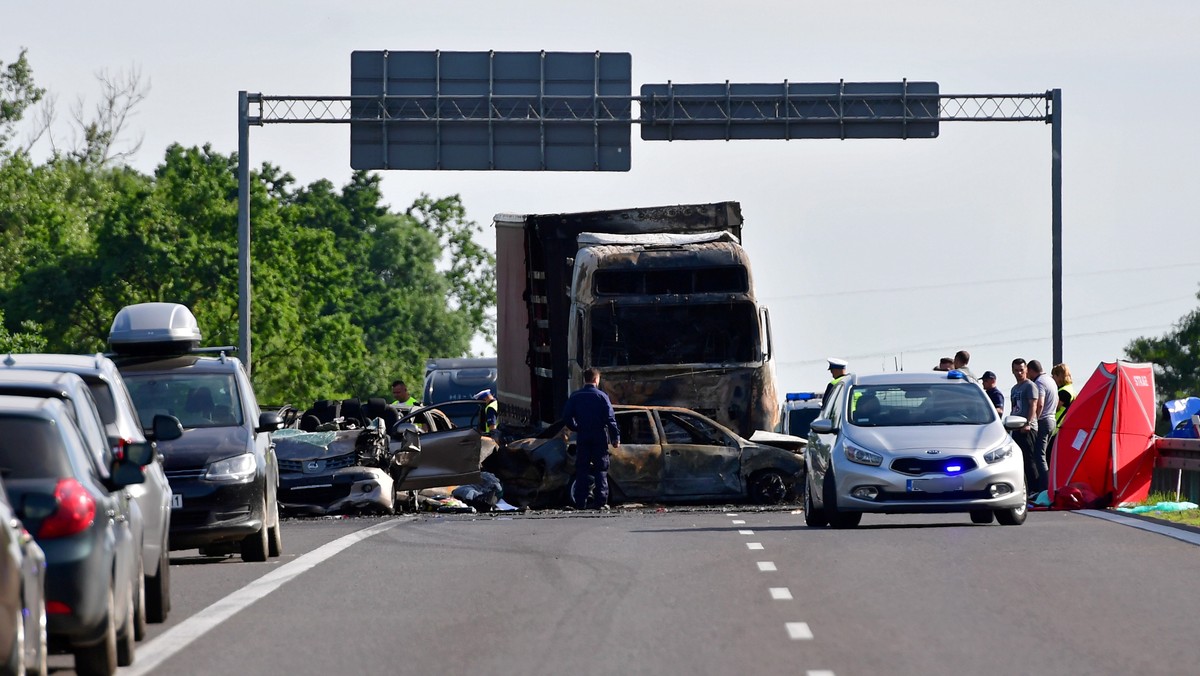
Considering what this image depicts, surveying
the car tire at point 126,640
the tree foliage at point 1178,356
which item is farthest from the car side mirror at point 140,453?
the tree foliage at point 1178,356

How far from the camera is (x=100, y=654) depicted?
10164mm

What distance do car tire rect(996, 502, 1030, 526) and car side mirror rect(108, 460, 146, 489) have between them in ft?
40.7

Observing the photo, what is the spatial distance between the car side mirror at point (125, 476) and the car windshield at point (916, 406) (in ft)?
41.0

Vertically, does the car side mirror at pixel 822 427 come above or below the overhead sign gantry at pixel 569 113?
below

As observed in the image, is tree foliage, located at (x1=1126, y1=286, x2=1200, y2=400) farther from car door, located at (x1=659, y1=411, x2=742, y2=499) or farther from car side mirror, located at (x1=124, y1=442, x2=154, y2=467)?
car side mirror, located at (x1=124, y1=442, x2=154, y2=467)

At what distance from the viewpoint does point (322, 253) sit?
267ft

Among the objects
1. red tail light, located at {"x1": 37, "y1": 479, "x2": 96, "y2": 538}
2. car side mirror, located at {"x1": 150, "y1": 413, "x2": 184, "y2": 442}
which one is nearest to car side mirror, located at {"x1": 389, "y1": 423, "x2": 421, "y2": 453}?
car side mirror, located at {"x1": 150, "y1": 413, "x2": 184, "y2": 442}

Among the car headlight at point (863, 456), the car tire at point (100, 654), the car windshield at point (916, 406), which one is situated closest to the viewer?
the car tire at point (100, 654)

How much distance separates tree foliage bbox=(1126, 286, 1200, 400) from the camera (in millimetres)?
115125

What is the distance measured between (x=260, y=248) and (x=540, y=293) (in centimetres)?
5079

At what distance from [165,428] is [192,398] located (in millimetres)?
3370

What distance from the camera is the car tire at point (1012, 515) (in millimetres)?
21953

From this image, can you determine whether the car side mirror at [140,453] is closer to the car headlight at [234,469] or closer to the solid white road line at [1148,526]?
the car headlight at [234,469]

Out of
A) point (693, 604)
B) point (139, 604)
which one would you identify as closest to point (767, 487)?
point (693, 604)
